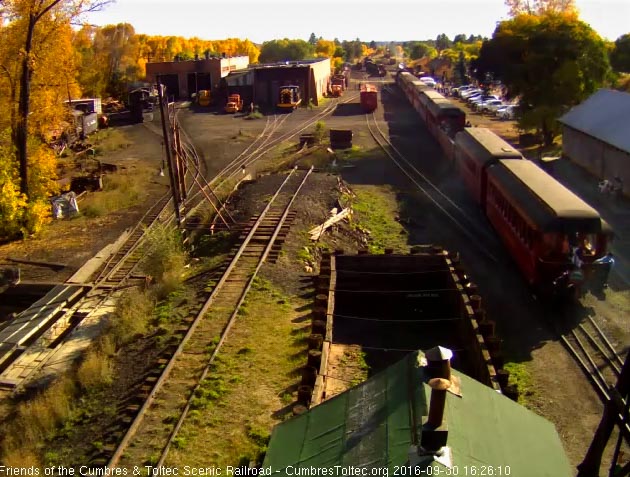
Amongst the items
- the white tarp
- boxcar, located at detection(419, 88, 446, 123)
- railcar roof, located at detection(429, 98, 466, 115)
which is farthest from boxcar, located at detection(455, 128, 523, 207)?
the white tarp

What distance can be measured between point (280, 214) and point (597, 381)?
11493 millimetres

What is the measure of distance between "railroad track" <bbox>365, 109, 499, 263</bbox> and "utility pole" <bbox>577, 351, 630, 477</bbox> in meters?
11.2

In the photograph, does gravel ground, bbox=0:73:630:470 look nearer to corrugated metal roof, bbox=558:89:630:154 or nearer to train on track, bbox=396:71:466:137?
train on track, bbox=396:71:466:137

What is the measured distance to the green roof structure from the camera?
4777mm

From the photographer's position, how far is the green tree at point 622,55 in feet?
185

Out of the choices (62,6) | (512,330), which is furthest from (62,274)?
A: (512,330)

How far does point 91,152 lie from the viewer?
121 ft

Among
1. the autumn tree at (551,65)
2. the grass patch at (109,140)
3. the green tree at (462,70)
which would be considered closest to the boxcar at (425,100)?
the autumn tree at (551,65)

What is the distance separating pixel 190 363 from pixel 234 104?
4435 cm

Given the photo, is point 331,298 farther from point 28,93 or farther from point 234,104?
point 234,104

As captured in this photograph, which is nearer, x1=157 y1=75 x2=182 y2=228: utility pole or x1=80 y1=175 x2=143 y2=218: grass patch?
x1=157 y1=75 x2=182 y2=228: utility pole

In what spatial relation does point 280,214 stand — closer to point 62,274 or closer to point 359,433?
point 62,274

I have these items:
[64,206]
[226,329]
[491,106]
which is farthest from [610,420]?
[491,106]

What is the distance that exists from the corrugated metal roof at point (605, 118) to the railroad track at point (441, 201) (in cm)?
708
